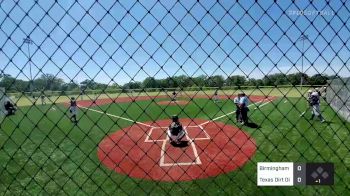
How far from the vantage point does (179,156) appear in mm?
9523

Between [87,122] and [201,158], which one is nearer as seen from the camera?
[201,158]

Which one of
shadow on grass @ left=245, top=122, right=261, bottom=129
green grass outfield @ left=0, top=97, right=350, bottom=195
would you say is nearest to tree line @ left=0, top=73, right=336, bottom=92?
green grass outfield @ left=0, top=97, right=350, bottom=195

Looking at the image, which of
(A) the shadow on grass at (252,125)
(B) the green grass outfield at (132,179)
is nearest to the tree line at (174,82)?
(B) the green grass outfield at (132,179)

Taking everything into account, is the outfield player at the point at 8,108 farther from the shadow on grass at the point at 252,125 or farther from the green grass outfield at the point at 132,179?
the shadow on grass at the point at 252,125

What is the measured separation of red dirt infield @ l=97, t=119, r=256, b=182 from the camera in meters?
8.12

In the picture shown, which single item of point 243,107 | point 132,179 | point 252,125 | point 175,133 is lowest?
point 132,179

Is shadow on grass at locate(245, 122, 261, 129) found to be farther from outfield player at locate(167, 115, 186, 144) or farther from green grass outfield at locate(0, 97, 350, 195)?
outfield player at locate(167, 115, 186, 144)

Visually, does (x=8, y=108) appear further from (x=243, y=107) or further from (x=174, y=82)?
(x=174, y=82)

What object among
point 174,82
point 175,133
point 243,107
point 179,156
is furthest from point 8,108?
point 174,82

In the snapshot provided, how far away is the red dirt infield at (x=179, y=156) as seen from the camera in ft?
26.6

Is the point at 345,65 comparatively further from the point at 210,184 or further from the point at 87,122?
the point at 87,122

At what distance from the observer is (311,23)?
13.7ft

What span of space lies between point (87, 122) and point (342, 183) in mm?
13696

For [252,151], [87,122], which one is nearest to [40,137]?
[87,122]
